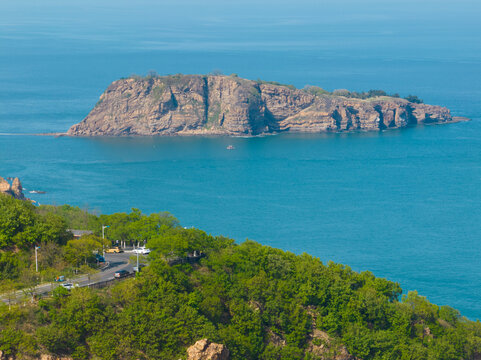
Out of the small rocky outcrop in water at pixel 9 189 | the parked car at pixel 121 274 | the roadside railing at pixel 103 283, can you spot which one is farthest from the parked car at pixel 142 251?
the small rocky outcrop in water at pixel 9 189

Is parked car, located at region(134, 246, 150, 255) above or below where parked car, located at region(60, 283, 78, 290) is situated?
above

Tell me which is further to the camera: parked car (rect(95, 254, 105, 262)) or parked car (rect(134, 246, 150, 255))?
parked car (rect(134, 246, 150, 255))

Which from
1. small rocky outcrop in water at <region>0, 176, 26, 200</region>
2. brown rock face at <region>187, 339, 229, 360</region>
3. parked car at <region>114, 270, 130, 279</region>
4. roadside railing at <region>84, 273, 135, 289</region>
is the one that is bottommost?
brown rock face at <region>187, 339, 229, 360</region>

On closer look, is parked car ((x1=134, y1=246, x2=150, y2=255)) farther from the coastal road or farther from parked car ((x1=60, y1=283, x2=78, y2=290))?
parked car ((x1=60, y1=283, x2=78, y2=290))

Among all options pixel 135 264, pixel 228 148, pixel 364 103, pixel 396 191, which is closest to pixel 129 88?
pixel 228 148

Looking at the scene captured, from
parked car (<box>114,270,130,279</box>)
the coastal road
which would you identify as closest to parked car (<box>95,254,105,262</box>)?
the coastal road

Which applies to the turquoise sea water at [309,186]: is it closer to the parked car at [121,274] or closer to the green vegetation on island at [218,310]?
the green vegetation on island at [218,310]

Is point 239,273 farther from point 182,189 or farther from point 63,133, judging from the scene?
point 63,133
